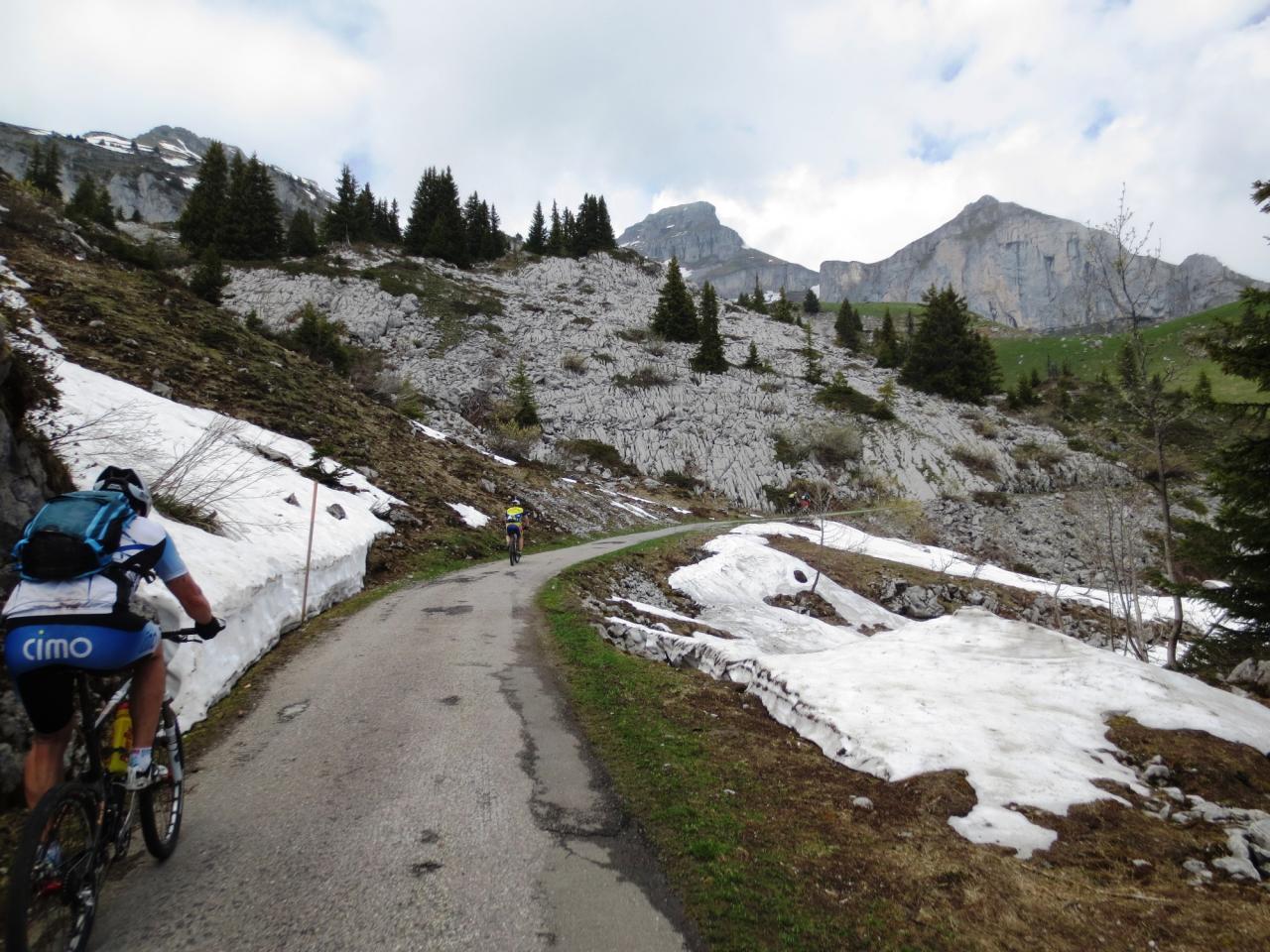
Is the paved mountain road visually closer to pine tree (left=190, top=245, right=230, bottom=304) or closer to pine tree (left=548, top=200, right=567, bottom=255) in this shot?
pine tree (left=190, top=245, right=230, bottom=304)

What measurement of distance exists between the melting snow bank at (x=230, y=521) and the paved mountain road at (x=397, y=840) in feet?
3.06

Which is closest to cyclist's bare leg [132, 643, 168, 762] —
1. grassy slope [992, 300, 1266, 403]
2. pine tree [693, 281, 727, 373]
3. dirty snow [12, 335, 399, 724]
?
dirty snow [12, 335, 399, 724]

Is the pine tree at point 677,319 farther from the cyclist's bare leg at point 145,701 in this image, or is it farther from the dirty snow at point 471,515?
the cyclist's bare leg at point 145,701

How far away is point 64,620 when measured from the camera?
2.86 metres

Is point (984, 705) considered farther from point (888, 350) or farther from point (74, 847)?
point (888, 350)

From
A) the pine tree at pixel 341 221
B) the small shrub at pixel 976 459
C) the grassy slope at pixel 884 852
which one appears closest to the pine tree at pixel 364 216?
the pine tree at pixel 341 221

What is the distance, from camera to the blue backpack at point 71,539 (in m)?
2.84

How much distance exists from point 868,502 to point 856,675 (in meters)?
44.1

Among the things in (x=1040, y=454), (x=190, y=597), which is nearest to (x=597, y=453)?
(x=1040, y=454)

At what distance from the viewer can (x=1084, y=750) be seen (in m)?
6.50

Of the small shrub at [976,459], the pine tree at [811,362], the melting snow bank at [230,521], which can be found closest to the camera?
the melting snow bank at [230,521]

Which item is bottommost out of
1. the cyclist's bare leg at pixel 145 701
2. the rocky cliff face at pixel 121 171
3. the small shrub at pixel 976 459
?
the cyclist's bare leg at pixel 145 701

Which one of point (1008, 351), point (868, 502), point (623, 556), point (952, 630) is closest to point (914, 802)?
point (952, 630)

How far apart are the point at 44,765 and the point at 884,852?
532 centimetres
